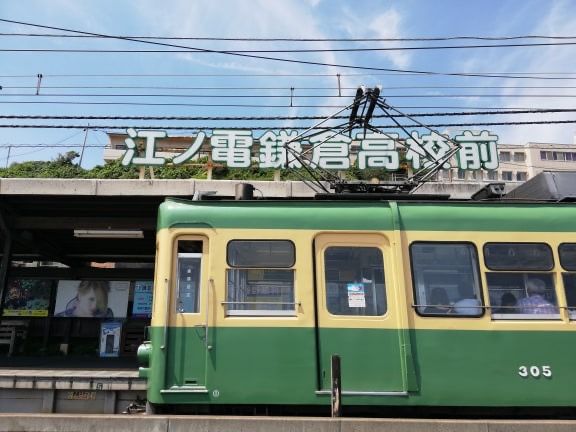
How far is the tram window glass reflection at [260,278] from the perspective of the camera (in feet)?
17.4

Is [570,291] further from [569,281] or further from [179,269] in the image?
[179,269]

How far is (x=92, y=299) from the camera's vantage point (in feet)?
44.4

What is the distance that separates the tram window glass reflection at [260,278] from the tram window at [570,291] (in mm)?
3026

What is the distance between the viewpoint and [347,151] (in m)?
11.4

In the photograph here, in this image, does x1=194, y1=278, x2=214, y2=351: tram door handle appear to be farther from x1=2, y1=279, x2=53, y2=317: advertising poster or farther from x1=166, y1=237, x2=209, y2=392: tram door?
x1=2, y1=279, x2=53, y2=317: advertising poster

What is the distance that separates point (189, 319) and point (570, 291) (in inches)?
167

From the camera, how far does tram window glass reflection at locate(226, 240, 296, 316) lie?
17.4 ft

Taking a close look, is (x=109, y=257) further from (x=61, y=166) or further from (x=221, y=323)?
(x=61, y=166)

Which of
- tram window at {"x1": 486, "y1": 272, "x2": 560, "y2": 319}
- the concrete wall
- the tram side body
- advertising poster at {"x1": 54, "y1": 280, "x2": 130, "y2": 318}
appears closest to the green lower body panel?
the tram side body

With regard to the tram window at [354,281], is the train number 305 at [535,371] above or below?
below

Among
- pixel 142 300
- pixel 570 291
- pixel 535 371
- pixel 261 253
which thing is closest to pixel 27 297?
pixel 142 300

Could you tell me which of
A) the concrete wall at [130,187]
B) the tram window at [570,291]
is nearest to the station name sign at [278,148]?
the concrete wall at [130,187]

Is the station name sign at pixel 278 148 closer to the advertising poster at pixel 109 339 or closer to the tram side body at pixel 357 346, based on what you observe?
the advertising poster at pixel 109 339

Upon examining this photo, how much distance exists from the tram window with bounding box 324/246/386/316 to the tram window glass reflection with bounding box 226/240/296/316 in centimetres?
44
